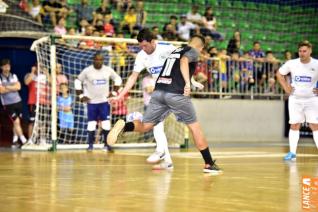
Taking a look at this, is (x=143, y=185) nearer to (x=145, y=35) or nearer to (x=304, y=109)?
(x=145, y=35)

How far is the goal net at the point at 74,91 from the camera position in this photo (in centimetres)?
1778

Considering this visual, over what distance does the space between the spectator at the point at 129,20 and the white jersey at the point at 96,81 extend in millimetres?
5384

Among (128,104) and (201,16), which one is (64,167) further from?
(201,16)

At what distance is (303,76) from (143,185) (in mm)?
6113

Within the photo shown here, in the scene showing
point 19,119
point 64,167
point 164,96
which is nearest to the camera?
point 164,96

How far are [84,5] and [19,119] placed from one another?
5363 mm

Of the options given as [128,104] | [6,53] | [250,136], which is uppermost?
[6,53]

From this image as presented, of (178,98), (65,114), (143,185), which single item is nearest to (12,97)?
(65,114)

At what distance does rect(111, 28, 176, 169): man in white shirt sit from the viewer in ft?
38.1


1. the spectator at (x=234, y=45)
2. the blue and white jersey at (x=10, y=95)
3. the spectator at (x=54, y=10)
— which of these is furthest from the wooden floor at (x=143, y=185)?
the spectator at (x=234, y=45)

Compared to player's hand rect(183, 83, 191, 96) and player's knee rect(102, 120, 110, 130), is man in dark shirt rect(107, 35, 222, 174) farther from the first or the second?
player's knee rect(102, 120, 110, 130)

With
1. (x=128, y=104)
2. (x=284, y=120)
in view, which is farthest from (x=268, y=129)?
(x=128, y=104)

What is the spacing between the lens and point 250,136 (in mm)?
24391

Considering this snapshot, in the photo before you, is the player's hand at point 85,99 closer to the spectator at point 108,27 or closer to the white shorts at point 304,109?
the spectator at point 108,27
